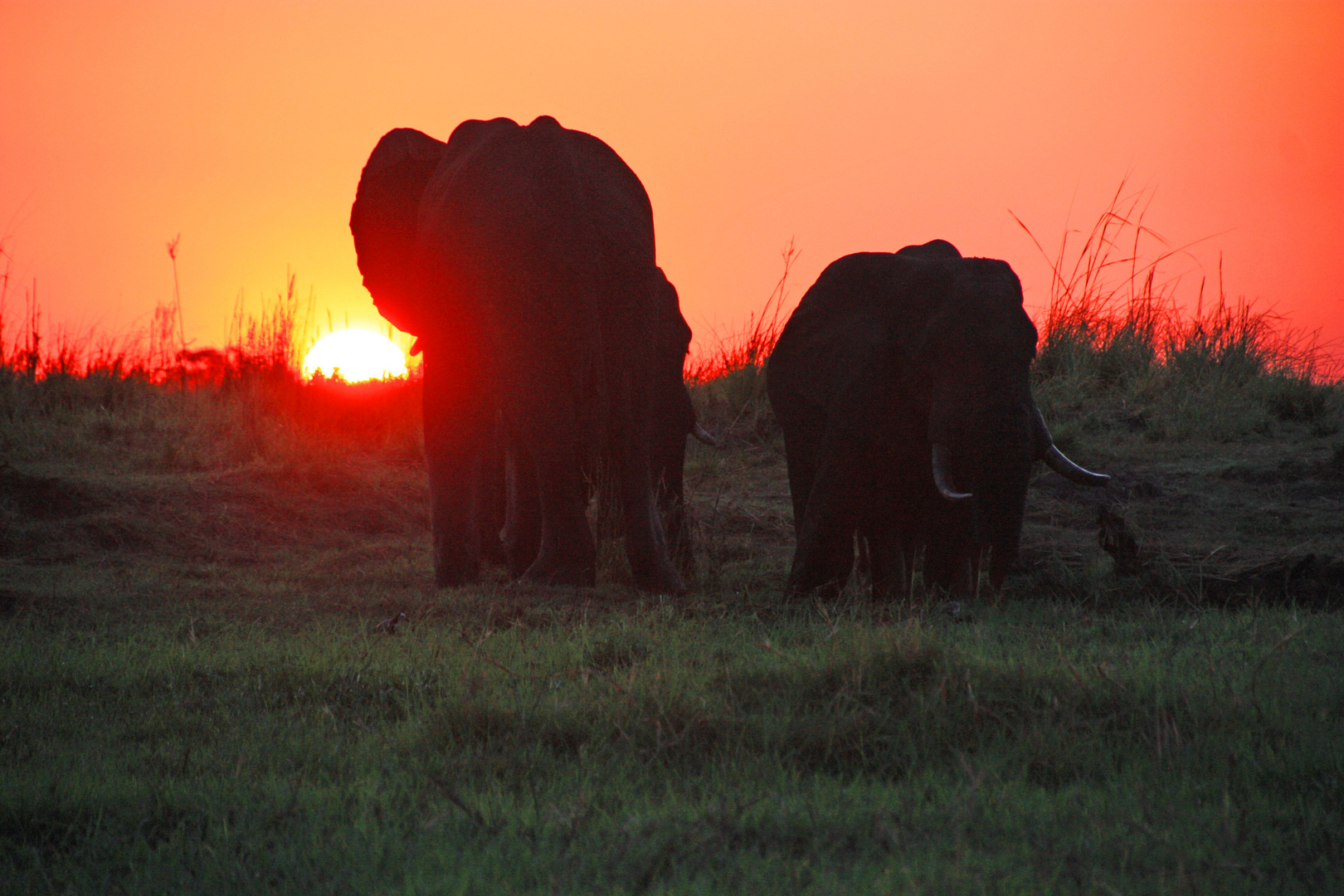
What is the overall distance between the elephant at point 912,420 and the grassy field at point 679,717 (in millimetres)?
338

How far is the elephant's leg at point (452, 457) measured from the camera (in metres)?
6.50

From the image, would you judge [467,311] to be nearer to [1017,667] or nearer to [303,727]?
[303,727]

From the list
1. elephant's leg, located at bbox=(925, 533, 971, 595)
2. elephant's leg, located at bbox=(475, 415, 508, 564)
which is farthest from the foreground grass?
elephant's leg, located at bbox=(475, 415, 508, 564)

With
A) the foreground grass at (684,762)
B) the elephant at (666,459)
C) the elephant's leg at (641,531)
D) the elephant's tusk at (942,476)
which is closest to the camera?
the foreground grass at (684,762)

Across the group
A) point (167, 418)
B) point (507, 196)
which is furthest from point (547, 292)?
point (167, 418)

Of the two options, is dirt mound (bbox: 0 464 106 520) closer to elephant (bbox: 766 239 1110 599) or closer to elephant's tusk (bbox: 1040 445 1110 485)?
elephant (bbox: 766 239 1110 599)

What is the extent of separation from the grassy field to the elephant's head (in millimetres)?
468

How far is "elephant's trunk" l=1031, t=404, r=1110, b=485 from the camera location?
18.5 feet

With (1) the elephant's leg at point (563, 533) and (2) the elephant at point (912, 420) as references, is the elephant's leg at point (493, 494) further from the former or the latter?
(2) the elephant at point (912, 420)

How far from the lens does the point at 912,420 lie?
Result: 5645 mm

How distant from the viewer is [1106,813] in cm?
284

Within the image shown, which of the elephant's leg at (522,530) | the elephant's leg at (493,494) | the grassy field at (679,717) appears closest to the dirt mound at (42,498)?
the grassy field at (679,717)

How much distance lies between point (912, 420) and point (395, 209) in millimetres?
3517

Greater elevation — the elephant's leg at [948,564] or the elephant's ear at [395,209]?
the elephant's ear at [395,209]
